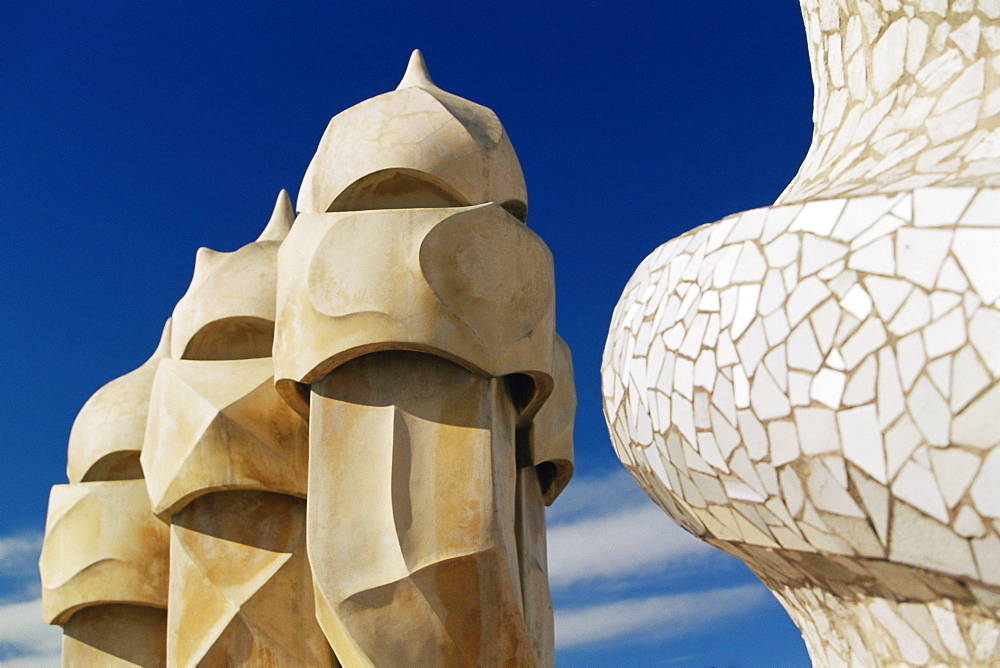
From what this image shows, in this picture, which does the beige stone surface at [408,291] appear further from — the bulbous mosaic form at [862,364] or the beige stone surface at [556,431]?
the bulbous mosaic form at [862,364]

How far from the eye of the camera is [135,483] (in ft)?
34.4

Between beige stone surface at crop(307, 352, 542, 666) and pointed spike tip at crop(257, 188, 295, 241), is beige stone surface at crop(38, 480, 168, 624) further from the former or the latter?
beige stone surface at crop(307, 352, 542, 666)

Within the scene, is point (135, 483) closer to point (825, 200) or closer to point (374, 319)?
point (374, 319)

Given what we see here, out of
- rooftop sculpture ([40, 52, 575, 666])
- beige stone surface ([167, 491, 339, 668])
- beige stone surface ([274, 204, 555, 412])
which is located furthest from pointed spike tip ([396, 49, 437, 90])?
beige stone surface ([167, 491, 339, 668])

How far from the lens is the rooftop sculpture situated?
7.26 metres

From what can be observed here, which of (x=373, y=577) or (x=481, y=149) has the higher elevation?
(x=481, y=149)

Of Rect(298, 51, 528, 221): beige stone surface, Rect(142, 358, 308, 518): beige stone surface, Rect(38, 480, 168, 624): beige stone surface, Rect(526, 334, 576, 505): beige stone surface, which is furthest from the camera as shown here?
Rect(38, 480, 168, 624): beige stone surface

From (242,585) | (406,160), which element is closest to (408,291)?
(406,160)

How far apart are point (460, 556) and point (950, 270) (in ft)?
18.1

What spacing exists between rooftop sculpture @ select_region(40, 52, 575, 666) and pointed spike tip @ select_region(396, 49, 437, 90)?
0.10 feet

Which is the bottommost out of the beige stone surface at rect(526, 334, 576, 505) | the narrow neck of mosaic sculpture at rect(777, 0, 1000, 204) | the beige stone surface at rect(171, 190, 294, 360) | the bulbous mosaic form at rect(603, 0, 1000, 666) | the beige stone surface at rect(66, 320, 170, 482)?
the bulbous mosaic form at rect(603, 0, 1000, 666)

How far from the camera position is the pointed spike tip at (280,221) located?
34.4ft

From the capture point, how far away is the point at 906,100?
279 cm

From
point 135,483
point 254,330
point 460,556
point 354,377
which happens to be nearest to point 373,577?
point 460,556
